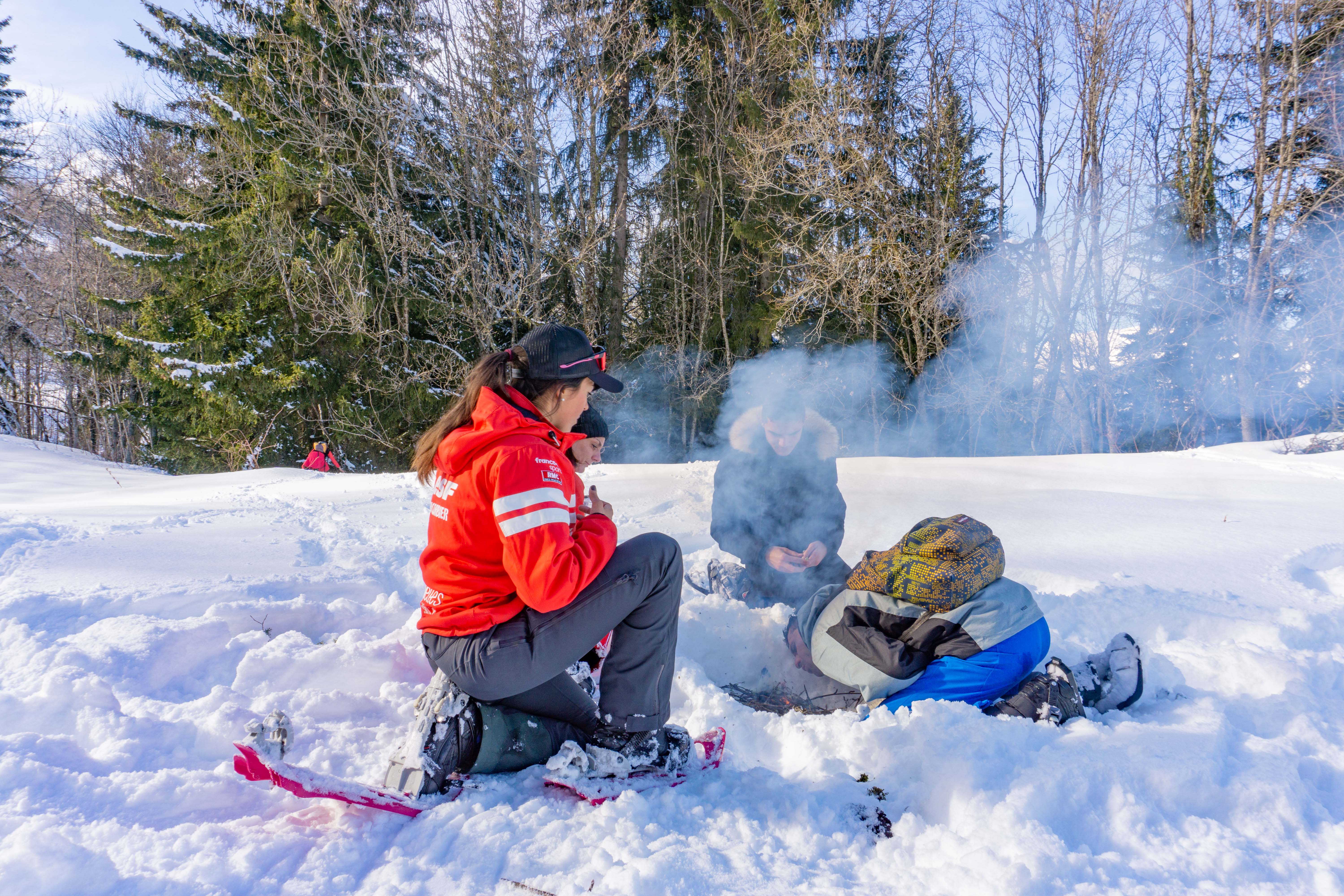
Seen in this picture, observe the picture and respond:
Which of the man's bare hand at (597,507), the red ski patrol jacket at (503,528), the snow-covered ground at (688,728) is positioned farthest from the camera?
the man's bare hand at (597,507)

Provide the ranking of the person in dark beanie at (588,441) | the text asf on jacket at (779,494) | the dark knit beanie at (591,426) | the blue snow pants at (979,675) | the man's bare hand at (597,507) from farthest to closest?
the text asf on jacket at (779,494)
the dark knit beanie at (591,426)
the person in dark beanie at (588,441)
the blue snow pants at (979,675)
the man's bare hand at (597,507)

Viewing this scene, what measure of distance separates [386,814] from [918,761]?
128 centimetres

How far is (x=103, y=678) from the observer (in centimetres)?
186

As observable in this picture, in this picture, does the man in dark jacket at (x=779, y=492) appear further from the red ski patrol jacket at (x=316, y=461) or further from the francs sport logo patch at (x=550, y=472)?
the red ski patrol jacket at (x=316, y=461)

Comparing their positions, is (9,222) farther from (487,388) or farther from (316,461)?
Result: (487,388)

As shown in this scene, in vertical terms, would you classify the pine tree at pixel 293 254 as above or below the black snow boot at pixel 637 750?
above

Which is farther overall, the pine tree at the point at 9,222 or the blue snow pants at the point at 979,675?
the pine tree at the point at 9,222

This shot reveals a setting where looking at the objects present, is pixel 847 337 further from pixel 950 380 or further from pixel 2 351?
pixel 2 351

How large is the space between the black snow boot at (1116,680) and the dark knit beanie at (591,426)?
181 cm

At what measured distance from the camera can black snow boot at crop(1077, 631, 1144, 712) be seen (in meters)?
2.09

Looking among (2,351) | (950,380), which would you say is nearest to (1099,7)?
(950,380)

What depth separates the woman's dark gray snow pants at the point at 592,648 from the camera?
5.10ft

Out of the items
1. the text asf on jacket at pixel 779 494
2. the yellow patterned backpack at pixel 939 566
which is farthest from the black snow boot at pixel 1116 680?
the text asf on jacket at pixel 779 494

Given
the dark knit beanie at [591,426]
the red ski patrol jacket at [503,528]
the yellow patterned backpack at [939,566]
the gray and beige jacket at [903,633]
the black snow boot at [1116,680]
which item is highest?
the dark knit beanie at [591,426]
